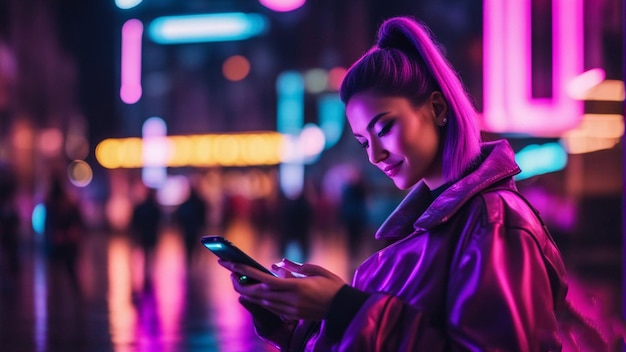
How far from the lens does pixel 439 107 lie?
176 cm

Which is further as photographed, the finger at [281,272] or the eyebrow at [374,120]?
the finger at [281,272]

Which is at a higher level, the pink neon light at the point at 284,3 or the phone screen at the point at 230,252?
the pink neon light at the point at 284,3

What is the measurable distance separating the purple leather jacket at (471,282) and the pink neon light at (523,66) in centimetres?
901

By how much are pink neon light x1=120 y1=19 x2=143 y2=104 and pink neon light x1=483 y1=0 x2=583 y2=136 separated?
1858cm

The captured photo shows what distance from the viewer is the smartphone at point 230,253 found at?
1.78 metres

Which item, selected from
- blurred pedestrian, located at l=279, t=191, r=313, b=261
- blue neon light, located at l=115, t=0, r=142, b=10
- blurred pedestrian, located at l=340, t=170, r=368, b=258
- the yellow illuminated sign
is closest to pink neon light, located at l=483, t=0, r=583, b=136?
blurred pedestrian, located at l=340, t=170, r=368, b=258

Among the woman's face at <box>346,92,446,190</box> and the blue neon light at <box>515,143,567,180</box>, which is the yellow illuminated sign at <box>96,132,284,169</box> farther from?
the woman's face at <box>346,92,446,190</box>

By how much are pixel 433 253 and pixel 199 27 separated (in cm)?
2338

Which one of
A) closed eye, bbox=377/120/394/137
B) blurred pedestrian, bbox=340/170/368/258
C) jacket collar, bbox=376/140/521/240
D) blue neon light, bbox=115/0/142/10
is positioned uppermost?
blue neon light, bbox=115/0/142/10

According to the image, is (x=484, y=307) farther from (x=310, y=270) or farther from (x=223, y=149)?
(x=223, y=149)

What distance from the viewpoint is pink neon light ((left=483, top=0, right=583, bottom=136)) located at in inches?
408

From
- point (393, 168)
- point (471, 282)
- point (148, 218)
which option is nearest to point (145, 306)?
point (148, 218)

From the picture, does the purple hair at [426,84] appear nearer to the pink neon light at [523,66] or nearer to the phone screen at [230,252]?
the phone screen at [230,252]

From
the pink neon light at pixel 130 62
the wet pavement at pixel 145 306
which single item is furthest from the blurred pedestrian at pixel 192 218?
the pink neon light at pixel 130 62
